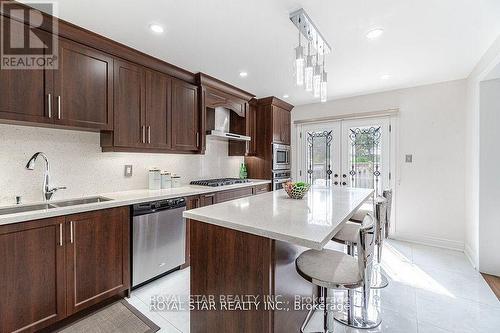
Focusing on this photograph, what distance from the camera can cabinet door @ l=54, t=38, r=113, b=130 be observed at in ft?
6.40

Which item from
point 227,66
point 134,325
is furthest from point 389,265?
point 227,66

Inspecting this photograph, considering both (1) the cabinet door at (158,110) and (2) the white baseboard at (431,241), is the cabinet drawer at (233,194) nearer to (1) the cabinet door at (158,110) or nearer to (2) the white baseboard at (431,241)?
(1) the cabinet door at (158,110)

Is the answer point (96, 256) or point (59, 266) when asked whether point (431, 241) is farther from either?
point (59, 266)

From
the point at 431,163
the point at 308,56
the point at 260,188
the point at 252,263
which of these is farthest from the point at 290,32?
the point at 431,163

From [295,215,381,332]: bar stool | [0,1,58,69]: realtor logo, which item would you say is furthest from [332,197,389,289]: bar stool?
[0,1,58,69]: realtor logo

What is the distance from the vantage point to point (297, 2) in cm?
166

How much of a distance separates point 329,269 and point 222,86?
2971 millimetres

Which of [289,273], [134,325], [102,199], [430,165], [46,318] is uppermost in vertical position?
[430,165]

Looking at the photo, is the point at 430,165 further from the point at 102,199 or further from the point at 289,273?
the point at 102,199

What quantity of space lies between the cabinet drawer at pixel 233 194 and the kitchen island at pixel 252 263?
56.4 inches

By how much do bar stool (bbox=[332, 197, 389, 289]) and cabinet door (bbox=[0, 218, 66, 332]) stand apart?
224 cm

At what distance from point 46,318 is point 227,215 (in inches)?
62.1

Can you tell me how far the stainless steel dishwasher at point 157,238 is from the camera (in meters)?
2.21

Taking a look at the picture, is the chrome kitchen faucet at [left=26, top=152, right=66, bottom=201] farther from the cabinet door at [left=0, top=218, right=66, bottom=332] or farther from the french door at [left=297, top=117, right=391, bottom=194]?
the french door at [left=297, top=117, right=391, bottom=194]
